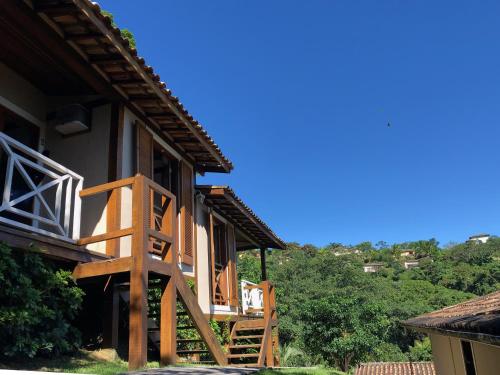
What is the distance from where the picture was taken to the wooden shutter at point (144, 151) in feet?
23.3

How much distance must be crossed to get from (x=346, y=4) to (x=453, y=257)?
59261mm

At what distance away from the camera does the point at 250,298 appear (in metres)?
14.0

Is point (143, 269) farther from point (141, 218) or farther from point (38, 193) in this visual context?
point (38, 193)

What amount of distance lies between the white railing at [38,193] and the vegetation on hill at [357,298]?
33.7 ft

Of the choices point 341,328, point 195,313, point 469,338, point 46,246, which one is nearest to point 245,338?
point 195,313

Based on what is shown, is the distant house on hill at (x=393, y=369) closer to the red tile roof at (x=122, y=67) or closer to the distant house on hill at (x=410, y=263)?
the red tile roof at (x=122, y=67)

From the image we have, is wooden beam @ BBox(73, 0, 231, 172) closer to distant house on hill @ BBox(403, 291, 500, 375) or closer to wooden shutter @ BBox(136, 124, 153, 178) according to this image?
wooden shutter @ BBox(136, 124, 153, 178)

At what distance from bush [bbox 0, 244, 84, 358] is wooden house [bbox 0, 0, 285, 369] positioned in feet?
0.69

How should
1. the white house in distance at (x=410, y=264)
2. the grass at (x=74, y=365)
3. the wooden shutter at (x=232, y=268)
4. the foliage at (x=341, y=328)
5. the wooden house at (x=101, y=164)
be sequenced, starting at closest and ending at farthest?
the grass at (x=74, y=365) → the wooden house at (x=101, y=164) → the wooden shutter at (x=232, y=268) → the foliage at (x=341, y=328) → the white house in distance at (x=410, y=264)

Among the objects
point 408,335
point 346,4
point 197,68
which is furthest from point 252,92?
point 408,335

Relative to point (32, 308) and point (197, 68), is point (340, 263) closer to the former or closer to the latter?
point (197, 68)

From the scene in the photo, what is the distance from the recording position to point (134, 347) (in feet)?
15.1

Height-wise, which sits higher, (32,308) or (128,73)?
(128,73)

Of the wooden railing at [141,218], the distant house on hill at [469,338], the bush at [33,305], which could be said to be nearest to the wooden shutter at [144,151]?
the wooden railing at [141,218]
